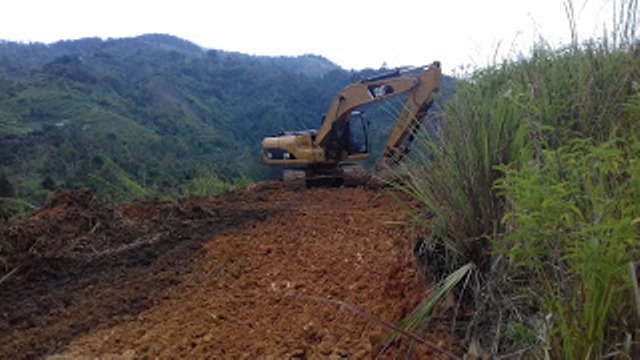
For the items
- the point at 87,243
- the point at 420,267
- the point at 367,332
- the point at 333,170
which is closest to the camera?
the point at 367,332

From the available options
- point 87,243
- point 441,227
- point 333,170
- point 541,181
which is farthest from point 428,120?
point 333,170

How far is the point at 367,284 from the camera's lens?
3.02 meters

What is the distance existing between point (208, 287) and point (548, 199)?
8.78ft

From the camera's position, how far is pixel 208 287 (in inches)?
142

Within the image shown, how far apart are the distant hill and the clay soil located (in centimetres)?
446

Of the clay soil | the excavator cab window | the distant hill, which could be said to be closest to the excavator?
the excavator cab window

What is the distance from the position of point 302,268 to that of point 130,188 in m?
6.73

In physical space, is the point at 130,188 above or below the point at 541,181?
below

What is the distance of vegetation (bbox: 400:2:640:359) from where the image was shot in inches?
53.1

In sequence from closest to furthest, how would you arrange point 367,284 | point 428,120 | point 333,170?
point 367,284 < point 428,120 < point 333,170

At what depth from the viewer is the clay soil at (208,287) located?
2.62 metres

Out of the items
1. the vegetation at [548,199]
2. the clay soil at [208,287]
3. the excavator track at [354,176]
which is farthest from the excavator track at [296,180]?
the vegetation at [548,199]

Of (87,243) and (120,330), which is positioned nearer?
(120,330)

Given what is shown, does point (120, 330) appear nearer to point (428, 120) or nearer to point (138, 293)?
point (138, 293)
